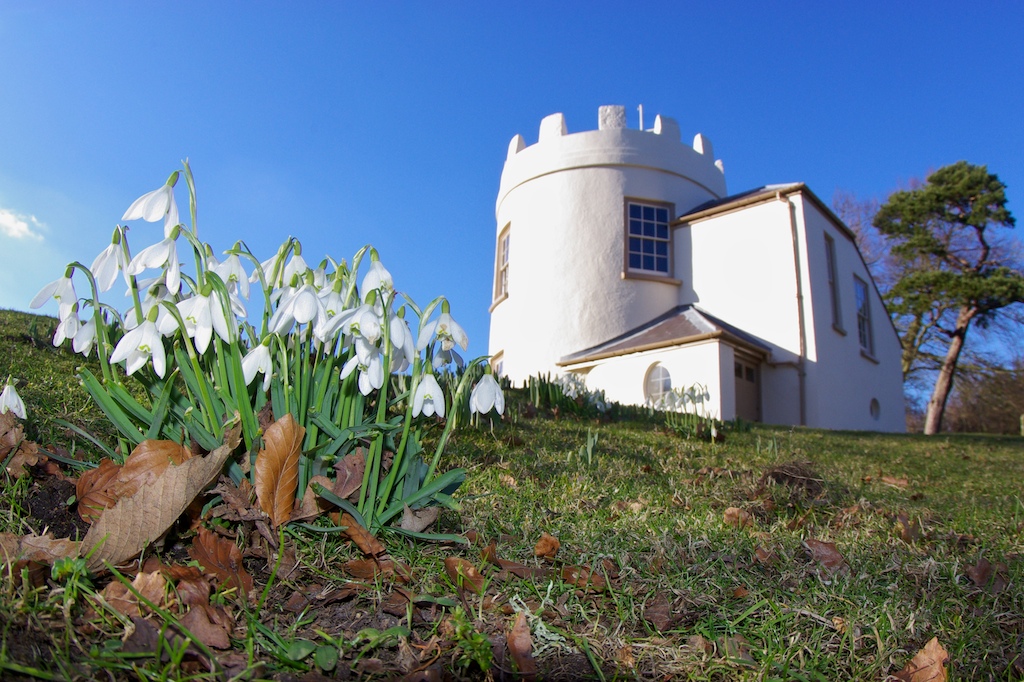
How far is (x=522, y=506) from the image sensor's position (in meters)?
2.77

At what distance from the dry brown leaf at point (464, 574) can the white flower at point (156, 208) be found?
1232 mm

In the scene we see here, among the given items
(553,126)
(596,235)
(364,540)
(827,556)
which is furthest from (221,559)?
(553,126)

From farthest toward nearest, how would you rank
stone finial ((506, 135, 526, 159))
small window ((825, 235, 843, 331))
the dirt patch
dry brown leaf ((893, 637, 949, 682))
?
stone finial ((506, 135, 526, 159)) < small window ((825, 235, 843, 331)) < the dirt patch < dry brown leaf ((893, 637, 949, 682))

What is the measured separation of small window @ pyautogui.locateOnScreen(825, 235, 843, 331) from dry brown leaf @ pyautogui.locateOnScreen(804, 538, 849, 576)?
1167 cm

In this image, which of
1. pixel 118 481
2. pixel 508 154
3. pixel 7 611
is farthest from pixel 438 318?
pixel 508 154

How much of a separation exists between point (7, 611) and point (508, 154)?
15.5 meters

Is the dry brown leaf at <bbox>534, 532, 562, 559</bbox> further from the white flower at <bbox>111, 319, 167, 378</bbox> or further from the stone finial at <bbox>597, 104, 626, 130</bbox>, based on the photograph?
the stone finial at <bbox>597, 104, 626, 130</bbox>

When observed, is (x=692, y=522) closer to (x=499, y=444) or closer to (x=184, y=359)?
(x=499, y=444)

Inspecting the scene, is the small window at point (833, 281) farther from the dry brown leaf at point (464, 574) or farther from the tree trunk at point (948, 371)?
the dry brown leaf at point (464, 574)

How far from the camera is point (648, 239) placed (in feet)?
47.9

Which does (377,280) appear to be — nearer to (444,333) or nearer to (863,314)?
(444,333)

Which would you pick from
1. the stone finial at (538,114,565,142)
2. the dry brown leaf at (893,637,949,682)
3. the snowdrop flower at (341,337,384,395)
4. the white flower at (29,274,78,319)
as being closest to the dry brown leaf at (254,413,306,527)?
the snowdrop flower at (341,337,384,395)

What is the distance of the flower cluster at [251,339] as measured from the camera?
77.4 inches

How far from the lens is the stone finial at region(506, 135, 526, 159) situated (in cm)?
1598
